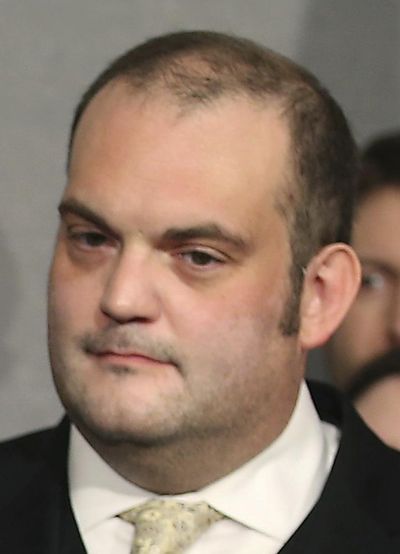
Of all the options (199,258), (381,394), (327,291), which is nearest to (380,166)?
(381,394)

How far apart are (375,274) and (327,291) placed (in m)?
0.29

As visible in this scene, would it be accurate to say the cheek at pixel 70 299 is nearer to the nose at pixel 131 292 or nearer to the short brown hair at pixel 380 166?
the nose at pixel 131 292

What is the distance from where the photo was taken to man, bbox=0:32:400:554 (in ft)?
3.03

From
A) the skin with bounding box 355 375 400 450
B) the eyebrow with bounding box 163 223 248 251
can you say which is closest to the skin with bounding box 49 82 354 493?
the eyebrow with bounding box 163 223 248 251

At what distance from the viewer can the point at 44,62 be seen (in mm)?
1349

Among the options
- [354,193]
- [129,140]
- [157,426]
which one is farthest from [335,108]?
[157,426]

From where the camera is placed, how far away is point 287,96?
3.22ft

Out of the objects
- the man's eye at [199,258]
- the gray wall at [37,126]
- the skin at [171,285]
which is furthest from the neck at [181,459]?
the gray wall at [37,126]

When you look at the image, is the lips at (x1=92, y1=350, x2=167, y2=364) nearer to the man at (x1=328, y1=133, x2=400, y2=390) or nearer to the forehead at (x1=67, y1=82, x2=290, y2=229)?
the forehead at (x1=67, y1=82, x2=290, y2=229)

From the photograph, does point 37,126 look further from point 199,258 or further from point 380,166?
point 199,258

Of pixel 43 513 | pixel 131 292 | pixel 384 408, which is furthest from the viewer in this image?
pixel 384 408

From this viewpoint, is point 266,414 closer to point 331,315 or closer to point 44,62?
point 331,315

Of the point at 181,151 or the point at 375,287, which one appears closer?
the point at 181,151

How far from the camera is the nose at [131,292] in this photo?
0.90m
